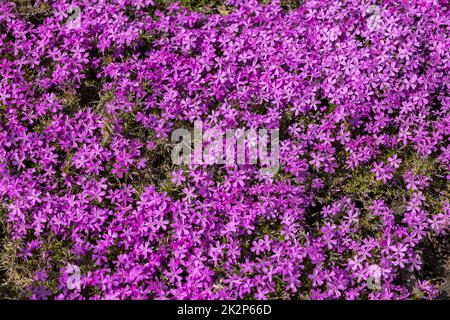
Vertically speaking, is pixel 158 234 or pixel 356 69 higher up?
pixel 356 69

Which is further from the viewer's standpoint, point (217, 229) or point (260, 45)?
point (260, 45)

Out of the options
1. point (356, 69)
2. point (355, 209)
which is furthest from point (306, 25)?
point (355, 209)

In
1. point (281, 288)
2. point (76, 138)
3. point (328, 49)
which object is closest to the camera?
point (281, 288)

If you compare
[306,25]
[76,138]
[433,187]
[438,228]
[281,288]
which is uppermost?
[306,25]

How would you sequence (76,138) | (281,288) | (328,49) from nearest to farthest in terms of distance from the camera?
1. (281,288)
2. (76,138)
3. (328,49)

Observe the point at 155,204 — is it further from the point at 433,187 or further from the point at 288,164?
the point at 433,187

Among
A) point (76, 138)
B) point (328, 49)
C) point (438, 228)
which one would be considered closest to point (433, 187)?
point (438, 228)

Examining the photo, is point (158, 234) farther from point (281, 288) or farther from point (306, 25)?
point (306, 25)
